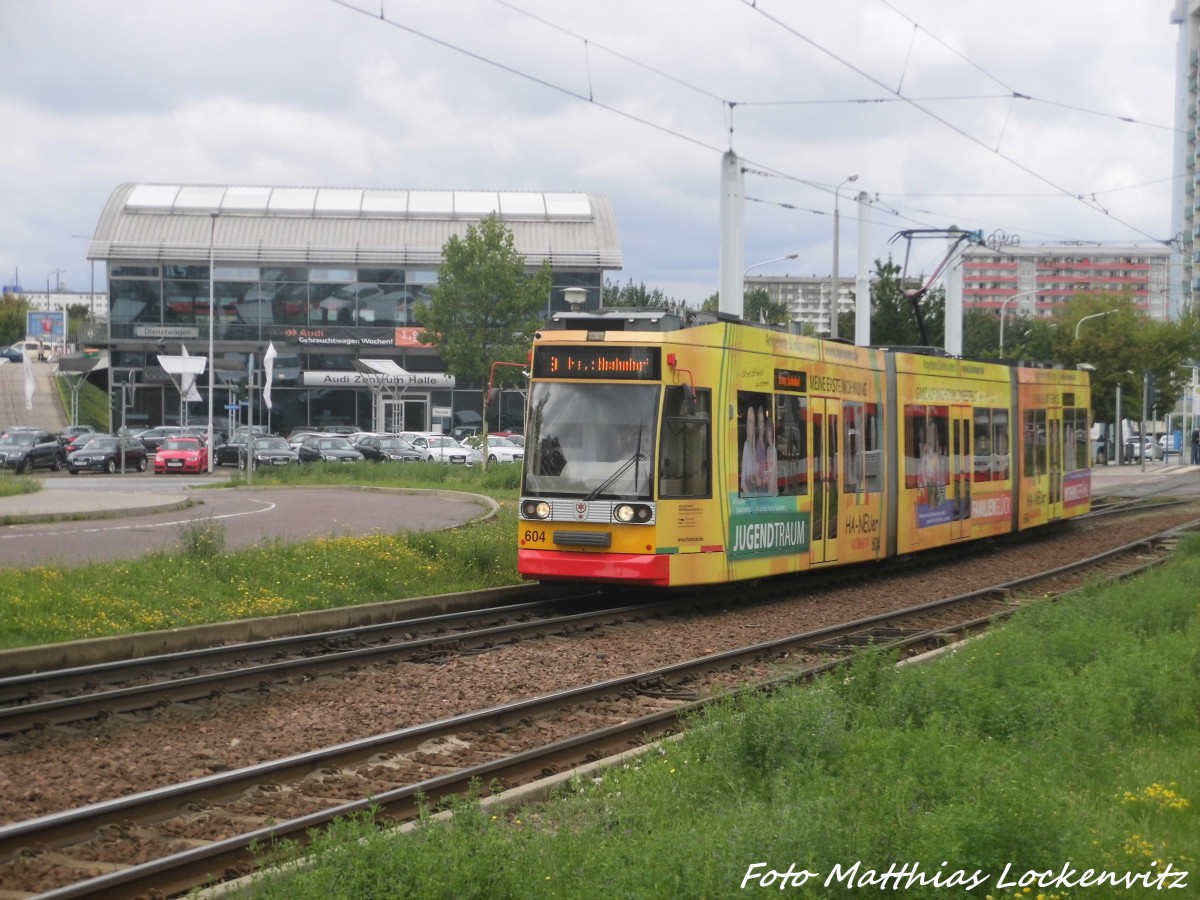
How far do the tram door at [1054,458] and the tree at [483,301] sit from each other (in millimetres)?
27521

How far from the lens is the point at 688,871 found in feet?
17.4

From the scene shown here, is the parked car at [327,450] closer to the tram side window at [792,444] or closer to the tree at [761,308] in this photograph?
the tram side window at [792,444]

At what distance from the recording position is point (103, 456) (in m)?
48.6

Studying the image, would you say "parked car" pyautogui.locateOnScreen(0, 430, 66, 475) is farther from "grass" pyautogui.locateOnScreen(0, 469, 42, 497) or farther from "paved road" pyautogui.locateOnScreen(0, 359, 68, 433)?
"paved road" pyautogui.locateOnScreen(0, 359, 68, 433)

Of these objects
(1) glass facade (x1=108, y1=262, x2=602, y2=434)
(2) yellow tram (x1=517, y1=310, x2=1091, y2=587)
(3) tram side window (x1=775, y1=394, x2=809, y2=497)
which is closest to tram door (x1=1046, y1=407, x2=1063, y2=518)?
(2) yellow tram (x1=517, y1=310, x2=1091, y2=587)

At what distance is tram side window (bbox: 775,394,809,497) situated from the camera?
16828mm

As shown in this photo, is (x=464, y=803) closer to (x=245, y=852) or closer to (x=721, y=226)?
(x=245, y=852)

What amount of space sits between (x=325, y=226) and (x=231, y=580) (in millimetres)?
57347

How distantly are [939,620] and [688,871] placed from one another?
36.7ft

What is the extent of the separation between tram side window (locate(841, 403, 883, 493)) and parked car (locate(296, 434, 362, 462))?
33566 mm

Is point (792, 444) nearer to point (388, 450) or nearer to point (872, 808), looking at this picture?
point (872, 808)

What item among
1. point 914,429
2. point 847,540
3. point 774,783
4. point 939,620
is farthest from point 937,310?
point 774,783

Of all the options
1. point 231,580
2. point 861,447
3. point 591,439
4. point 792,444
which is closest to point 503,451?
point 861,447

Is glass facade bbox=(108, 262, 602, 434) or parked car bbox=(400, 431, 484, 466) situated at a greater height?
glass facade bbox=(108, 262, 602, 434)
